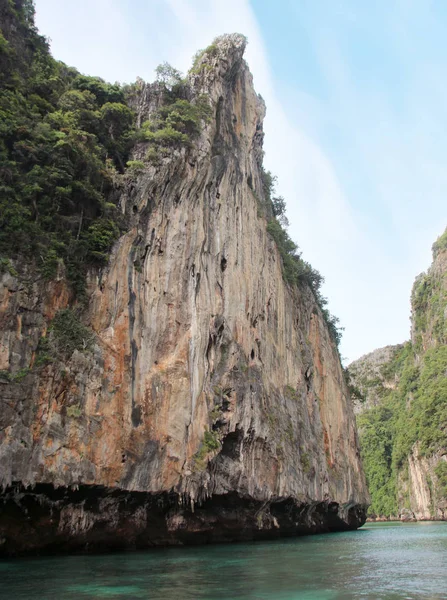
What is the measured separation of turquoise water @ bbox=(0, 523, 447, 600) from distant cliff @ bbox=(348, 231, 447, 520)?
137 feet

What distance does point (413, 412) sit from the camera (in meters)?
72.9

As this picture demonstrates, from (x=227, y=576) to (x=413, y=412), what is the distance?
65392 mm

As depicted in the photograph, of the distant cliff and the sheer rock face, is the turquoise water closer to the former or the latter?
the sheer rock face

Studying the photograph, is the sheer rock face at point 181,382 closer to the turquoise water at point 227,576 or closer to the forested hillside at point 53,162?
the forested hillside at point 53,162

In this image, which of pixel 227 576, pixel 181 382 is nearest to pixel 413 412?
pixel 181 382

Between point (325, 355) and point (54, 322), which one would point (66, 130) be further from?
point (325, 355)

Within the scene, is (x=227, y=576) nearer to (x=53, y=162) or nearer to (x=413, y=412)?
(x=53, y=162)

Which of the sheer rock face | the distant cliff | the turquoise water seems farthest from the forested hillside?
the distant cliff

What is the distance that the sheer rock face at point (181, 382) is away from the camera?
55.6 feet

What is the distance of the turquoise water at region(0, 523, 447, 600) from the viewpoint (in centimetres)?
1045

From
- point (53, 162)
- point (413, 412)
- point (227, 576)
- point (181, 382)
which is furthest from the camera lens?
point (413, 412)

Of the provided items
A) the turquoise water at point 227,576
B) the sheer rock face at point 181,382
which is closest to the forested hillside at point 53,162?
the sheer rock face at point 181,382

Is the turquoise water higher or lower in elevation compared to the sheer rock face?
lower

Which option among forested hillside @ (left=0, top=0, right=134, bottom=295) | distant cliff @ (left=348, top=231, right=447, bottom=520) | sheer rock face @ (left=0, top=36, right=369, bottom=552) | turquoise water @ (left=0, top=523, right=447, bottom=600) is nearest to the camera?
turquoise water @ (left=0, top=523, right=447, bottom=600)
